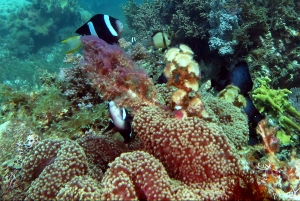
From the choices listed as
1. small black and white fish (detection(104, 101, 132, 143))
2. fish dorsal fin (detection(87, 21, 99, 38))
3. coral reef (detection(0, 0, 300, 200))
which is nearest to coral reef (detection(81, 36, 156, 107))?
coral reef (detection(0, 0, 300, 200))

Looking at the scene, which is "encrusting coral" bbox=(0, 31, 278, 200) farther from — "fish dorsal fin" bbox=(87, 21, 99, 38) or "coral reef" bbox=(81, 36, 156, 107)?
"fish dorsal fin" bbox=(87, 21, 99, 38)

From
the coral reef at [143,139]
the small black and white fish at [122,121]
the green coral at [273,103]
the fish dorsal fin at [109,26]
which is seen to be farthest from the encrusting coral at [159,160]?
the green coral at [273,103]

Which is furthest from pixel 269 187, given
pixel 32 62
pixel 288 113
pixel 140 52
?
pixel 32 62

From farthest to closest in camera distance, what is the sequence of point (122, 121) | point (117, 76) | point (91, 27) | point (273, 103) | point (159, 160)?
point (273, 103), point (91, 27), point (122, 121), point (117, 76), point (159, 160)

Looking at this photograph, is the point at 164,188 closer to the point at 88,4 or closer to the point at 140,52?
the point at 140,52

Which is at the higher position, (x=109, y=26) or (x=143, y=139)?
(x=109, y=26)

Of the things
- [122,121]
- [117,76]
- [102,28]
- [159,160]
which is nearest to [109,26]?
[102,28]

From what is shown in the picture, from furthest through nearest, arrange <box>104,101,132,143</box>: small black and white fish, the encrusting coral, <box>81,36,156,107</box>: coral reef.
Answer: <box>104,101,132,143</box>: small black and white fish
<box>81,36,156,107</box>: coral reef
the encrusting coral

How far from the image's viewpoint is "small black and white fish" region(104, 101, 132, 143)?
255 cm

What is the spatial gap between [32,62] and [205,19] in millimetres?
10599

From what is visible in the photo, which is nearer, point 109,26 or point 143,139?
point 143,139

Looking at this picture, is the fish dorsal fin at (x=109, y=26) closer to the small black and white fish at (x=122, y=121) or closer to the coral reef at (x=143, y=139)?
the coral reef at (x=143, y=139)

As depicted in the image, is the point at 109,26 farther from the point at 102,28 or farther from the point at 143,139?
the point at 143,139

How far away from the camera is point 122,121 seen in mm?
2588
